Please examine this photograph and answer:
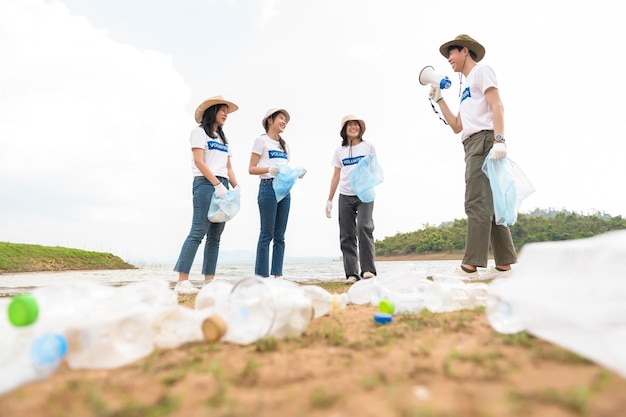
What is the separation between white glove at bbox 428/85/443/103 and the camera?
17.9ft

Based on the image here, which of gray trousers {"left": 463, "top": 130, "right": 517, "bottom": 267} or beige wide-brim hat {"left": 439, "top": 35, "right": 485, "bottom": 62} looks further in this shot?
beige wide-brim hat {"left": 439, "top": 35, "right": 485, "bottom": 62}

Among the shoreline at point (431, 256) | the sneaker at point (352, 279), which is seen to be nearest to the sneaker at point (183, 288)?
the sneaker at point (352, 279)

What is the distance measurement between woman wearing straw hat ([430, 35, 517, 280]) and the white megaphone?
1.61 feet

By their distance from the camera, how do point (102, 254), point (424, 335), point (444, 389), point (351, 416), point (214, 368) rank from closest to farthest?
point (351, 416)
point (444, 389)
point (214, 368)
point (424, 335)
point (102, 254)

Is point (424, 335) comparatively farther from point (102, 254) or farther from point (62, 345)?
point (102, 254)

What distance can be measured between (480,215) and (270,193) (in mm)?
2531

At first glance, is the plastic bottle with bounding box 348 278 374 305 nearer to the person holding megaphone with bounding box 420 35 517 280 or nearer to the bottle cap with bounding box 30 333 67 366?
the person holding megaphone with bounding box 420 35 517 280

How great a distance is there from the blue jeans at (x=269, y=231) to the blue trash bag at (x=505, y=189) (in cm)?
251

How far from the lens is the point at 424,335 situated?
6.94ft

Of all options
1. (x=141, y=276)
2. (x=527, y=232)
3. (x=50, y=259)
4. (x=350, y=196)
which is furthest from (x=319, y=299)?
(x=527, y=232)

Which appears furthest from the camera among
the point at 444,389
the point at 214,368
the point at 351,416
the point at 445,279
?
the point at 445,279

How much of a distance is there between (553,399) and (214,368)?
114 cm

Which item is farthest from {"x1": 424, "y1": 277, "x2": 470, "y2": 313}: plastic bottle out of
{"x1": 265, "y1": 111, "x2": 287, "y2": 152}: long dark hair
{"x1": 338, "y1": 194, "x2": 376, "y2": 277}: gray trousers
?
{"x1": 265, "y1": 111, "x2": 287, "y2": 152}: long dark hair

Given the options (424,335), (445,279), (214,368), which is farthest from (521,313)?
(445,279)
